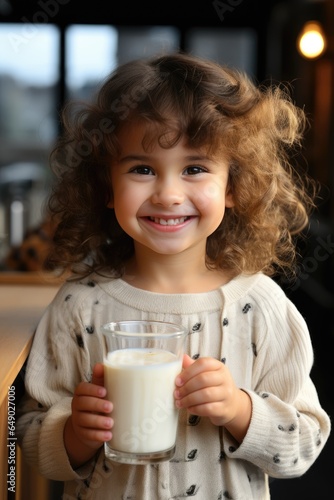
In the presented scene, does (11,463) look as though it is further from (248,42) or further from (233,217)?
(248,42)

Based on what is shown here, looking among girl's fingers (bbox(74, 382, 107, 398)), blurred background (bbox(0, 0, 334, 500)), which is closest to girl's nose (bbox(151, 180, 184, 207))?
girl's fingers (bbox(74, 382, 107, 398))

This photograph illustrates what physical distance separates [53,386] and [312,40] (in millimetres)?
3923

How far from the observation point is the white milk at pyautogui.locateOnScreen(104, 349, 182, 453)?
3.71 feet

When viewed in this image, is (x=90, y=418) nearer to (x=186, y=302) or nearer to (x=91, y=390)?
(x=91, y=390)

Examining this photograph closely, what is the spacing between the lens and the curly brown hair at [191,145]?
137cm

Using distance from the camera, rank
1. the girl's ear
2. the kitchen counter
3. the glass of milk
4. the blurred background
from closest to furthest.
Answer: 1. the glass of milk
2. the kitchen counter
3. the girl's ear
4. the blurred background

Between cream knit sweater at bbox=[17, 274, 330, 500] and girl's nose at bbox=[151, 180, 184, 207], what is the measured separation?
18 centimetres

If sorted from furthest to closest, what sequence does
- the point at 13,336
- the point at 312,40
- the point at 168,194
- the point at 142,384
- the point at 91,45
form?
the point at 91,45
the point at 312,40
the point at 13,336
the point at 168,194
the point at 142,384

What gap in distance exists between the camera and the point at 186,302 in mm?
1403

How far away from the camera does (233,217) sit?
5.14ft

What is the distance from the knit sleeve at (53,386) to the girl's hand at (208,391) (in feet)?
0.80

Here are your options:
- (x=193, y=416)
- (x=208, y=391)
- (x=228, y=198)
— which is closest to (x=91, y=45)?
(x=228, y=198)

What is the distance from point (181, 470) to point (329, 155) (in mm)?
5080

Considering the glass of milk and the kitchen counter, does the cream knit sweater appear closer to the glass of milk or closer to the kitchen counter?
the kitchen counter
